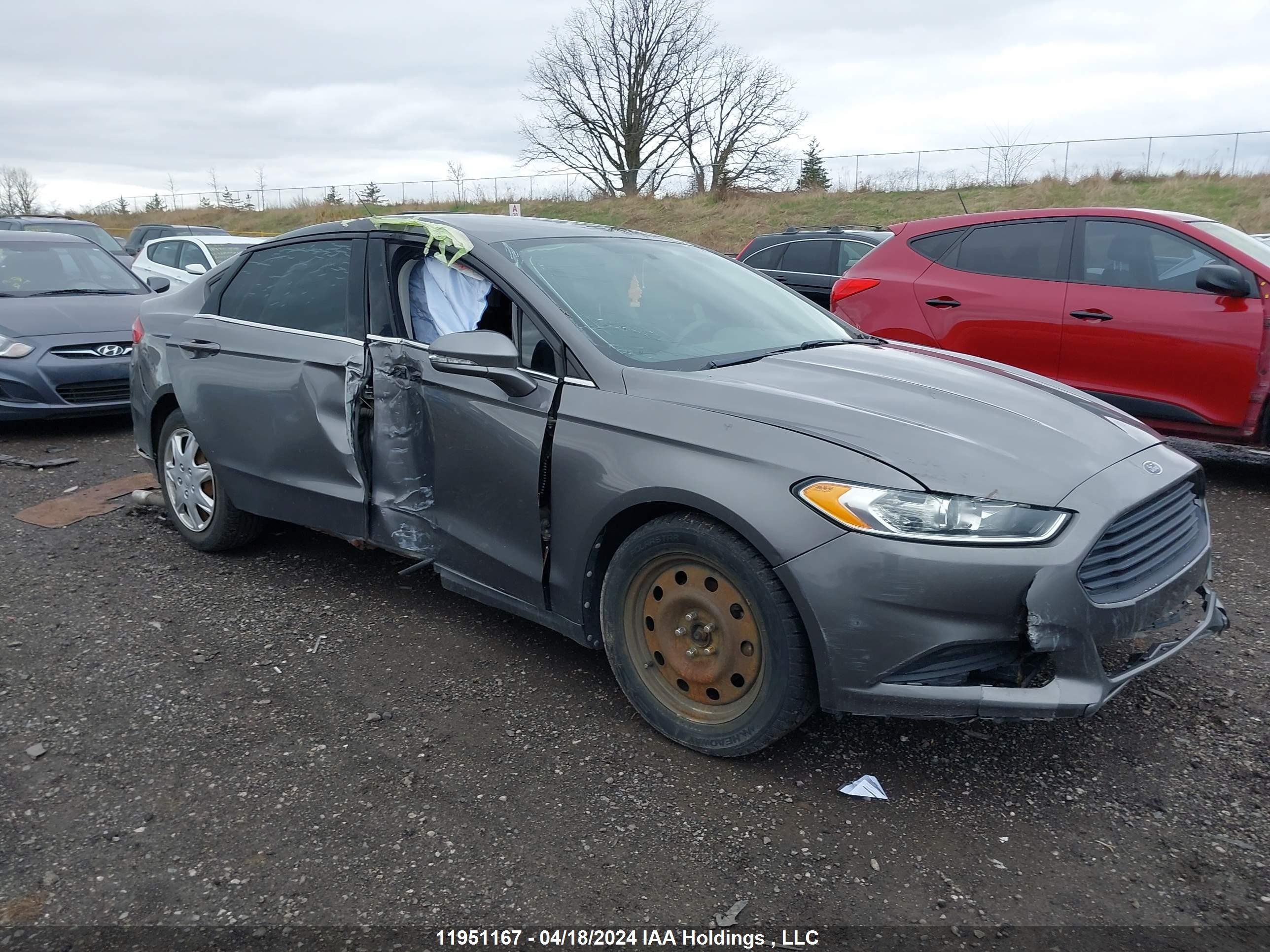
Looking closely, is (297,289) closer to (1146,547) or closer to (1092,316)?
(1146,547)

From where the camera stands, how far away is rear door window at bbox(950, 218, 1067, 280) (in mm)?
6250

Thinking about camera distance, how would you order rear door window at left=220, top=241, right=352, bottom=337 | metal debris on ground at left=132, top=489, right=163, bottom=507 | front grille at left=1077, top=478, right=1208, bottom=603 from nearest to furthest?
front grille at left=1077, top=478, right=1208, bottom=603 < rear door window at left=220, top=241, right=352, bottom=337 < metal debris on ground at left=132, top=489, right=163, bottom=507

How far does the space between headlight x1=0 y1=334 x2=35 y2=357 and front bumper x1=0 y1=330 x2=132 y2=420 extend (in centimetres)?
3

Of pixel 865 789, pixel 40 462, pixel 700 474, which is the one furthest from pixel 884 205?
pixel 865 789

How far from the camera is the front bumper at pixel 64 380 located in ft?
23.3

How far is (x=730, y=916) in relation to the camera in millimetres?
2303

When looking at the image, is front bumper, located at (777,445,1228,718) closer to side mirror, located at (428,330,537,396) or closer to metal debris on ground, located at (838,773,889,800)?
metal debris on ground, located at (838,773,889,800)

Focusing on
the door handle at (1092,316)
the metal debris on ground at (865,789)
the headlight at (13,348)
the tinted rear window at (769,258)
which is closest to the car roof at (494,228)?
the metal debris on ground at (865,789)

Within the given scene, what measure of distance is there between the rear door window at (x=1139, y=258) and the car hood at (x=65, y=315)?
23.0ft

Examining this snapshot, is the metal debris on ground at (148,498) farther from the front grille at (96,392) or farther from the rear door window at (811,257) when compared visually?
the rear door window at (811,257)

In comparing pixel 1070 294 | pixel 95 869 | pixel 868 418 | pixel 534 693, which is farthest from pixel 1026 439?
pixel 1070 294

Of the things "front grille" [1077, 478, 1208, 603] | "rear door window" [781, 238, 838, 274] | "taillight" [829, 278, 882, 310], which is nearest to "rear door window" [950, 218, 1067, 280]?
"taillight" [829, 278, 882, 310]

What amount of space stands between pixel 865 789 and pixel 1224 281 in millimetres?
4295

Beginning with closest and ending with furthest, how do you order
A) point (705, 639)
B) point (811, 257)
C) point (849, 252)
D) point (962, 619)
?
point (962, 619) → point (705, 639) → point (849, 252) → point (811, 257)
